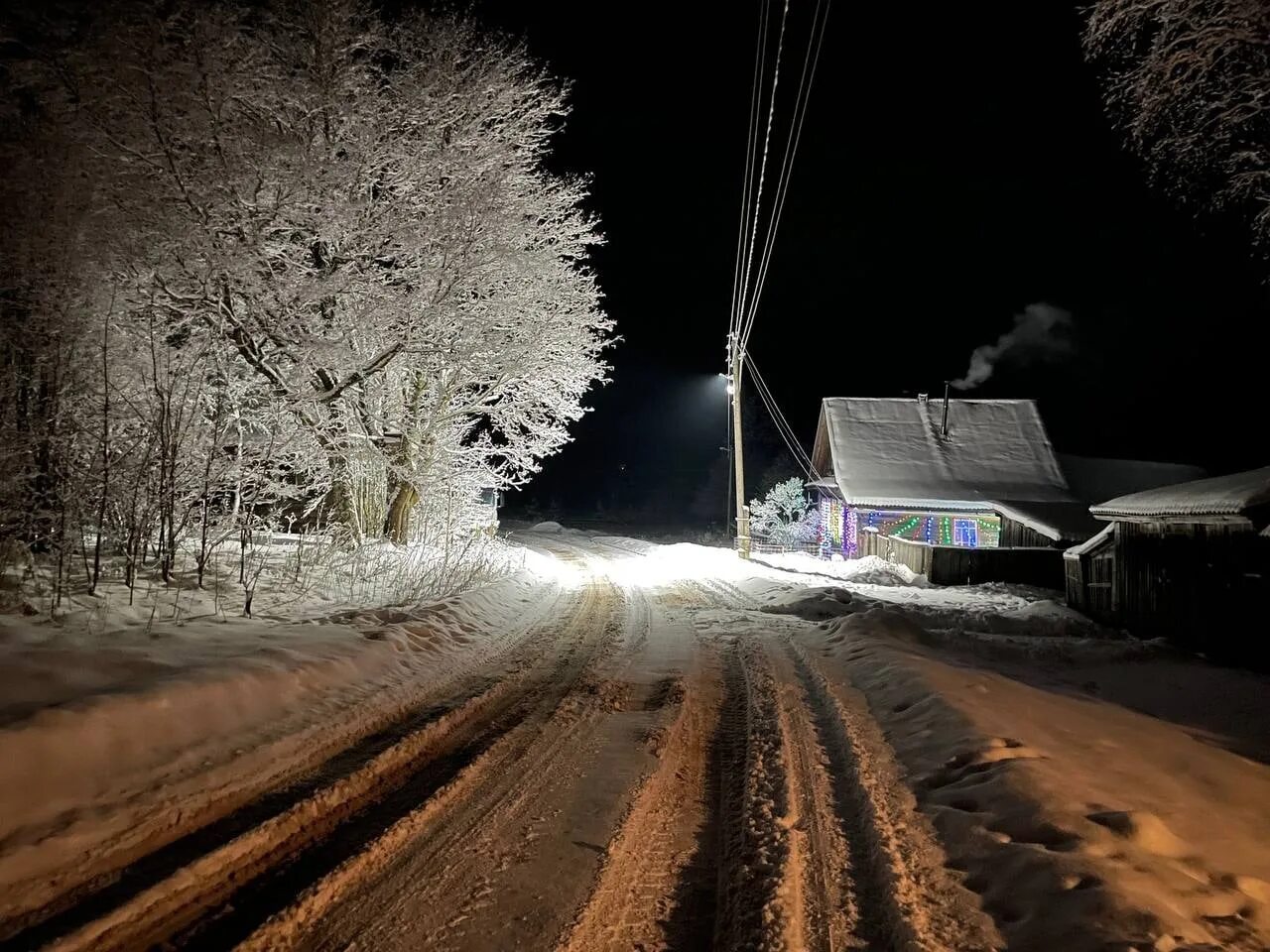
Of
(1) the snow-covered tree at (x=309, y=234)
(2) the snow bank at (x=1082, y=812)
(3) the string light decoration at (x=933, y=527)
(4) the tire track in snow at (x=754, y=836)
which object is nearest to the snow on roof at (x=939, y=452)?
(3) the string light decoration at (x=933, y=527)

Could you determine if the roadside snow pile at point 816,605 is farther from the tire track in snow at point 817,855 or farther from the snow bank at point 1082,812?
the tire track in snow at point 817,855

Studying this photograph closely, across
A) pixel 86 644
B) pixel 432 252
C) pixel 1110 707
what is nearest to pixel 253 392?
pixel 432 252

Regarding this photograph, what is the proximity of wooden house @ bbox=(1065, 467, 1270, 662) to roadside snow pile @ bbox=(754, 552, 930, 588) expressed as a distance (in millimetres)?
5286

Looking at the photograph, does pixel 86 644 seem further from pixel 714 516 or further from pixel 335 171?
pixel 714 516

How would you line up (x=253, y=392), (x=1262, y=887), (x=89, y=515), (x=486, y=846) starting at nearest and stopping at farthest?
(x=1262, y=887) → (x=486, y=846) → (x=89, y=515) → (x=253, y=392)

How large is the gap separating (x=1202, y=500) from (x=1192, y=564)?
1258mm

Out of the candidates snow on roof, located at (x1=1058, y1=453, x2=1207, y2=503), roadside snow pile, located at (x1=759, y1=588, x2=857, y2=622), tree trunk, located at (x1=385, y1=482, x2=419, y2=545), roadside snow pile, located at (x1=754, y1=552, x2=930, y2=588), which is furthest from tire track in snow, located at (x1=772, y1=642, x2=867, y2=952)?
snow on roof, located at (x1=1058, y1=453, x2=1207, y2=503)

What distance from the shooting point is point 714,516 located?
64812mm

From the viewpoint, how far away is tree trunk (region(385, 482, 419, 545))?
15.9 metres

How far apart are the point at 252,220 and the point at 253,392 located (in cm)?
351

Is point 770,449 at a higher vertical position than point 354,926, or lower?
higher

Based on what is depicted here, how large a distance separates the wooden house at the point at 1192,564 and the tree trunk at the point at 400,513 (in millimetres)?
15328

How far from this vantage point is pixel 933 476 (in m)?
27.7

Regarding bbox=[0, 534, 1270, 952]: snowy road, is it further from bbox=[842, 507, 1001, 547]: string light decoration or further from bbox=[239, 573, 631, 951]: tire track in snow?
bbox=[842, 507, 1001, 547]: string light decoration
